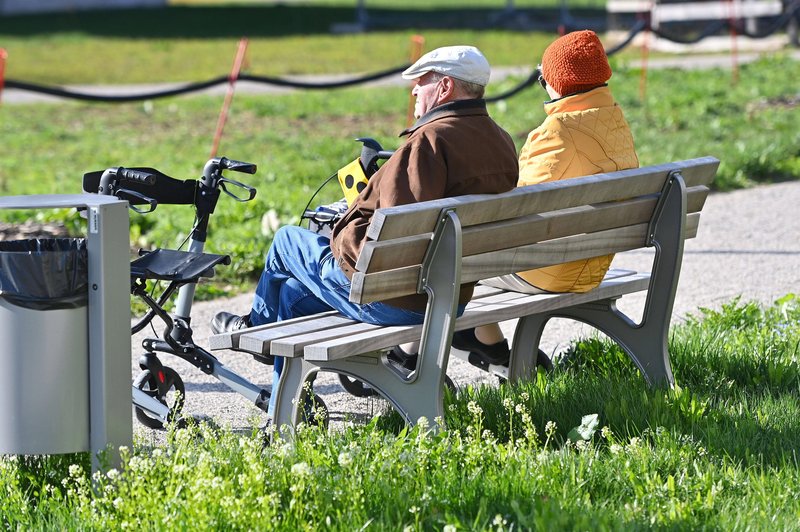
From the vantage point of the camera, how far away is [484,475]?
3.48m

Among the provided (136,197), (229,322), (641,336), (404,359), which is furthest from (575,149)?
(136,197)

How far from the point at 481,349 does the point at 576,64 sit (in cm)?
127

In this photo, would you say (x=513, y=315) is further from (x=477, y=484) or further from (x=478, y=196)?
(x=477, y=484)

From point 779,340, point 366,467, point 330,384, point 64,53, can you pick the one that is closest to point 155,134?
point 330,384

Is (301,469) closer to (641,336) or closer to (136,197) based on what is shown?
(136,197)

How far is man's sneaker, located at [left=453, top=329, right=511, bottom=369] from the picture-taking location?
499 centimetres

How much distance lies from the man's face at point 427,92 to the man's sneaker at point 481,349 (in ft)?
3.76

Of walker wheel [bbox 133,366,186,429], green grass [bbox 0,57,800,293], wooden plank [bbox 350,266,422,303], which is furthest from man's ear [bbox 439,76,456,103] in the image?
green grass [bbox 0,57,800,293]

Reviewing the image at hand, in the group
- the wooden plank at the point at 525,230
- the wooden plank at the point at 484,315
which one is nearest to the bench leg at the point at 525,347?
the wooden plank at the point at 484,315

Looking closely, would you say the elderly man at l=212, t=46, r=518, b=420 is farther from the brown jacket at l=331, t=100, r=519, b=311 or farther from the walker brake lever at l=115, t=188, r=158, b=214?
the walker brake lever at l=115, t=188, r=158, b=214

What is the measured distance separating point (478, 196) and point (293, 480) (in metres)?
1.13

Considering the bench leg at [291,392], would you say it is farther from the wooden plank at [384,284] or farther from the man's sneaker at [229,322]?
the man's sneaker at [229,322]

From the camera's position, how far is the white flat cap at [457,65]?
13.5 ft

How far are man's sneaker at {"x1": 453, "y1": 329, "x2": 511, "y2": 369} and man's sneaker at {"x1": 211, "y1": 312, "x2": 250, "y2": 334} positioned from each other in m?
0.90
